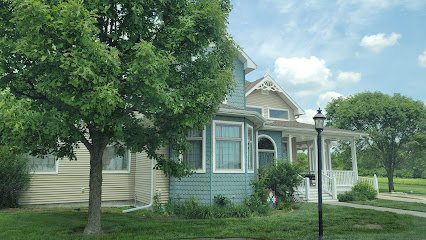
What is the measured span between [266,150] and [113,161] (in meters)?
7.54

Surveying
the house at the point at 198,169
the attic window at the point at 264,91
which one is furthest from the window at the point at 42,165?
the attic window at the point at 264,91

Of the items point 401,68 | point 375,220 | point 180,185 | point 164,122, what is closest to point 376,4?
point 401,68

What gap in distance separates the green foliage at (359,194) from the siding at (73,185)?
1039 centimetres

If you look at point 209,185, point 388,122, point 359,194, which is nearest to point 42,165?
point 209,185

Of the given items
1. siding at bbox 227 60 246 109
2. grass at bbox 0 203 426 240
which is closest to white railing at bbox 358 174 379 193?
grass at bbox 0 203 426 240

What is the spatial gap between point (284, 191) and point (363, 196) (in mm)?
5740

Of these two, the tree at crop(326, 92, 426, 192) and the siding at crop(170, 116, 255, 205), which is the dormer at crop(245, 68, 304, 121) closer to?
the siding at crop(170, 116, 255, 205)

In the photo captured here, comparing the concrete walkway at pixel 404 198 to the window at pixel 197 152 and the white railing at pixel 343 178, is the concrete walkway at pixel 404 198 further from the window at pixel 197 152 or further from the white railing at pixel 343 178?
the window at pixel 197 152

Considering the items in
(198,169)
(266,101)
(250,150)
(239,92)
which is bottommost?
(198,169)

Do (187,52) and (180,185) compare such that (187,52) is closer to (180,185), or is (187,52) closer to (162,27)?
(162,27)

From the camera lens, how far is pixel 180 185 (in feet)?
37.6

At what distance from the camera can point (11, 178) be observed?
1148 cm

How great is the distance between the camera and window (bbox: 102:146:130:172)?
13.8m

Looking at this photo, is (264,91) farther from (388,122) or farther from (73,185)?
(388,122)
